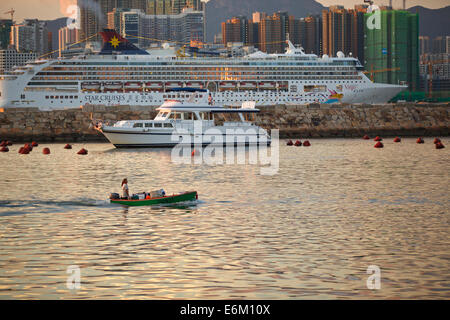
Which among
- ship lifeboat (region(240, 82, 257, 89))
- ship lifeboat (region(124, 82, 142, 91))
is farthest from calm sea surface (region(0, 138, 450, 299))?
ship lifeboat (region(240, 82, 257, 89))

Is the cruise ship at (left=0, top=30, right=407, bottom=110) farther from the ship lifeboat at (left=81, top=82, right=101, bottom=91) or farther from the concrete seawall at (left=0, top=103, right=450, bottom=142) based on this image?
the concrete seawall at (left=0, top=103, right=450, bottom=142)

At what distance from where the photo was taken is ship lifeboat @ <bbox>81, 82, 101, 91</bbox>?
112m

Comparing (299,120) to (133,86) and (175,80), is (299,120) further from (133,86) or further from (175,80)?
(133,86)

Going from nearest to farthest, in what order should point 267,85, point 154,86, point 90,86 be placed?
point 90,86 → point 154,86 → point 267,85

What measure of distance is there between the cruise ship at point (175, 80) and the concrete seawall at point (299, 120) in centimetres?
3291

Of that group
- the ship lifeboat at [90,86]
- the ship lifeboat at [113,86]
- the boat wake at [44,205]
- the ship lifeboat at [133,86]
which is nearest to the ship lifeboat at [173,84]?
the ship lifeboat at [133,86]

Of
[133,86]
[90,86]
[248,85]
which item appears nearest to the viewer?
[90,86]

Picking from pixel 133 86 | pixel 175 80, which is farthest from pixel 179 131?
pixel 175 80

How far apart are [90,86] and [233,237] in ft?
322

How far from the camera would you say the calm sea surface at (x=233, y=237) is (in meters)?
12.8

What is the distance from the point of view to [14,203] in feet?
78.2

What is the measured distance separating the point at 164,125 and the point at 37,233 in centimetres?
3661

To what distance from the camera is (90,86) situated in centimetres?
11275

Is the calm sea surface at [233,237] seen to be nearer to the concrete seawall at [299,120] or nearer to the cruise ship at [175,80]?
the concrete seawall at [299,120]
